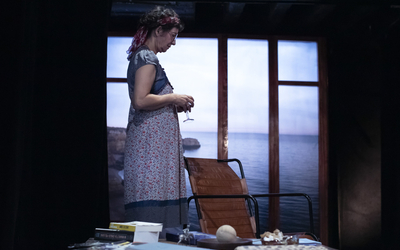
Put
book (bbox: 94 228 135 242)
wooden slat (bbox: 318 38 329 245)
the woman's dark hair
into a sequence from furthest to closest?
wooden slat (bbox: 318 38 329 245), the woman's dark hair, book (bbox: 94 228 135 242)

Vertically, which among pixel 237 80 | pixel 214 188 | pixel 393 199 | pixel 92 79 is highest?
pixel 237 80

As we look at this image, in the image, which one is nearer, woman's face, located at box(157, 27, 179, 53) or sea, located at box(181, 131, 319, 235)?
woman's face, located at box(157, 27, 179, 53)

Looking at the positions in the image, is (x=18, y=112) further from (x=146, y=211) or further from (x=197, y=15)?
(x=197, y=15)

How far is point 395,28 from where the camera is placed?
3.74 meters

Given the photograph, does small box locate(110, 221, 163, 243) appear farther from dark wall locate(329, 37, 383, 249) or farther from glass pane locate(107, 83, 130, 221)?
dark wall locate(329, 37, 383, 249)

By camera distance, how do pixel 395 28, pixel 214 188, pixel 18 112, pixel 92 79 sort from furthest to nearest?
pixel 395 28
pixel 214 188
pixel 92 79
pixel 18 112

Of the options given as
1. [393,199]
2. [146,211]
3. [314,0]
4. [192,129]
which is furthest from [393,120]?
[146,211]

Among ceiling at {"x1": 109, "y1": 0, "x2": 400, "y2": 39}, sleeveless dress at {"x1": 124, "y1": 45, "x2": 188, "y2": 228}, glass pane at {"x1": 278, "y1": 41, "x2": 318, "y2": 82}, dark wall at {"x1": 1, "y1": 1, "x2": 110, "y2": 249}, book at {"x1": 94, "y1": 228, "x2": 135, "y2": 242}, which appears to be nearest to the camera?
dark wall at {"x1": 1, "y1": 1, "x2": 110, "y2": 249}

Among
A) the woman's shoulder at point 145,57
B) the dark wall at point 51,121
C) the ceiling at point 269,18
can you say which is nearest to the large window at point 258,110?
the ceiling at point 269,18

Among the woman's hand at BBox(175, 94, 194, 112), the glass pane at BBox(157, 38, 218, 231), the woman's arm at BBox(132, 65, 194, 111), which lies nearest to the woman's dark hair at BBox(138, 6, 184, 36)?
the woman's arm at BBox(132, 65, 194, 111)

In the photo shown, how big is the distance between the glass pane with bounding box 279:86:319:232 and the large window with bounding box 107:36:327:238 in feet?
0.03

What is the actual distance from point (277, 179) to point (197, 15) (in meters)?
1.97

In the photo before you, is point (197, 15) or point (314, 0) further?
point (197, 15)

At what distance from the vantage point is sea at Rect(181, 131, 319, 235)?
3801mm
